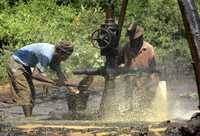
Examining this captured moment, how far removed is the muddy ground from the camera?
5863mm

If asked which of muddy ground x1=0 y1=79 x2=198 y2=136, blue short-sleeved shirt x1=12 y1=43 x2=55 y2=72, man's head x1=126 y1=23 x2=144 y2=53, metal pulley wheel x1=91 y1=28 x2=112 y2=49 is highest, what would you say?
man's head x1=126 y1=23 x2=144 y2=53

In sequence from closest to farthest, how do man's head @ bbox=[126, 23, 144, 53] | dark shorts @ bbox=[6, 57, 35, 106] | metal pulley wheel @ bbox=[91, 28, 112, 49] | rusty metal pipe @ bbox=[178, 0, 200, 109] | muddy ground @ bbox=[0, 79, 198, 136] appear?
A: rusty metal pipe @ bbox=[178, 0, 200, 109] → muddy ground @ bbox=[0, 79, 198, 136] → metal pulley wheel @ bbox=[91, 28, 112, 49] → man's head @ bbox=[126, 23, 144, 53] → dark shorts @ bbox=[6, 57, 35, 106]

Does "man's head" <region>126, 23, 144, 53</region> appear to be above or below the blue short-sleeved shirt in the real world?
above

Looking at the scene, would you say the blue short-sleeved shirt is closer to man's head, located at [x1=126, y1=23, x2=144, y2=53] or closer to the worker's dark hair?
the worker's dark hair

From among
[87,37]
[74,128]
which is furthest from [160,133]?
[87,37]

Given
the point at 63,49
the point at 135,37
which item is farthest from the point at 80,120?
the point at 135,37

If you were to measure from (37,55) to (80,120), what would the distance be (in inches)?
69.5

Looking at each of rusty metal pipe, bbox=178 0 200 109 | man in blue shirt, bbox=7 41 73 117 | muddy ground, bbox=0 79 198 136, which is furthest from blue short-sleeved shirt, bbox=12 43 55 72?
rusty metal pipe, bbox=178 0 200 109

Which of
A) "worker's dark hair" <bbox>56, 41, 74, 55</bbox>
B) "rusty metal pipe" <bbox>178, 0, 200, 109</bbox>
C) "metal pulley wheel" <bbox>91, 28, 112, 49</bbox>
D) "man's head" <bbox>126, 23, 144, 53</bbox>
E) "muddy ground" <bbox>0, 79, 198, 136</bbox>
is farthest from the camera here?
"man's head" <bbox>126, 23, 144, 53</bbox>

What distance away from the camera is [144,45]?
→ 28.8 ft

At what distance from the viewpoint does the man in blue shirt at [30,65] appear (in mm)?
8562

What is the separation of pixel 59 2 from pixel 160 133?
11.4 meters

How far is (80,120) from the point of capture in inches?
285

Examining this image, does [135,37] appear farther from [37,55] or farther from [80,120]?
[80,120]
